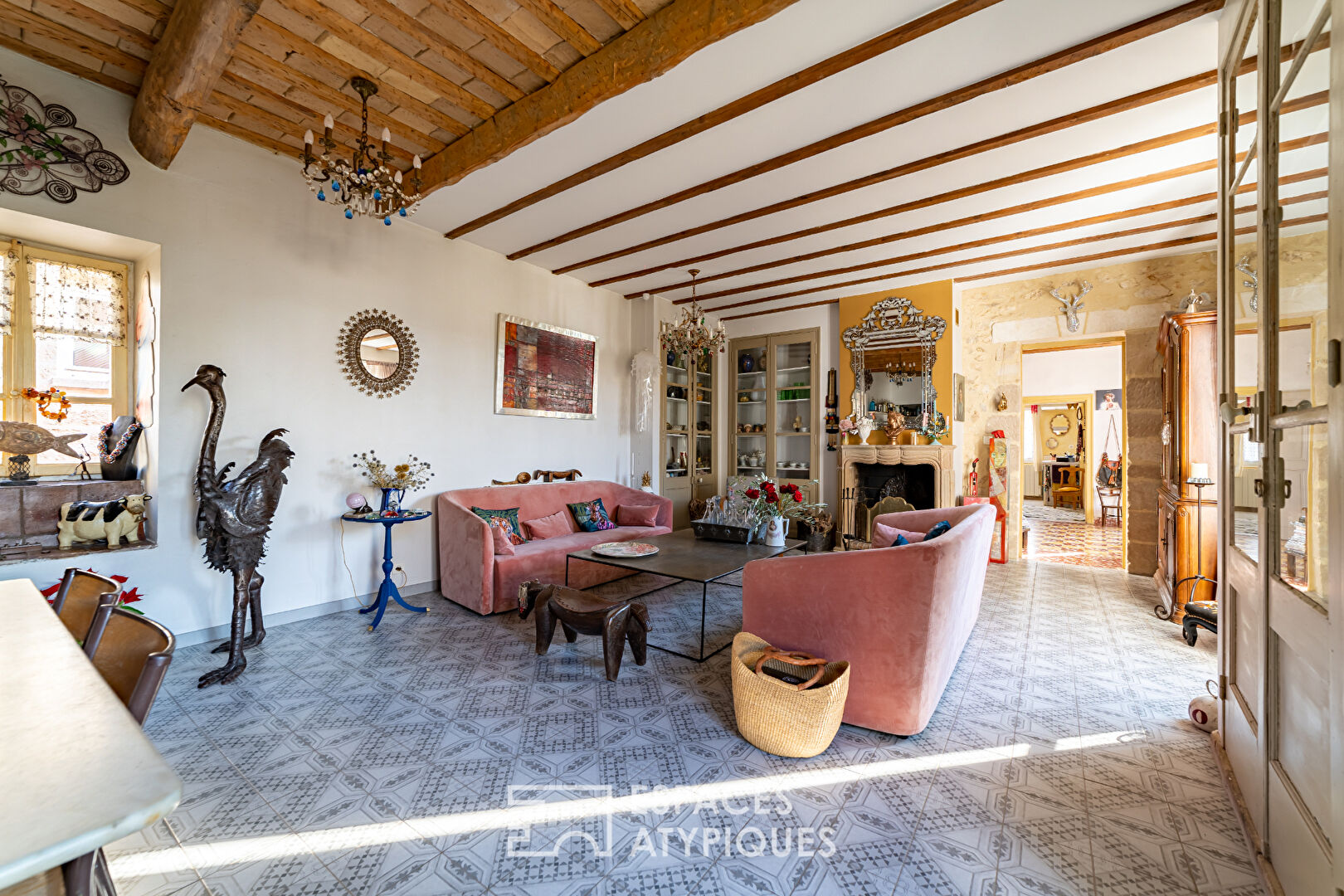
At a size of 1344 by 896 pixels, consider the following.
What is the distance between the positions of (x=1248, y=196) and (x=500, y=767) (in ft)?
11.4

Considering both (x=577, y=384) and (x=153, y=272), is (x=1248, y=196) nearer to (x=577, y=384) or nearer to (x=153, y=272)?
(x=577, y=384)

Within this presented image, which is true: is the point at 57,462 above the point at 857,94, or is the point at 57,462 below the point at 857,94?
below

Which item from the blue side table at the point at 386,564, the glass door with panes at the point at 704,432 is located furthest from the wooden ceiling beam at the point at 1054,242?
the blue side table at the point at 386,564

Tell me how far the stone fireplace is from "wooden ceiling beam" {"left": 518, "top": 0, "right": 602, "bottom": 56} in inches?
190

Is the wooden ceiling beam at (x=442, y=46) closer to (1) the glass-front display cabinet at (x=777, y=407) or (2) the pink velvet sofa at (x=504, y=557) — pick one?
(2) the pink velvet sofa at (x=504, y=557)

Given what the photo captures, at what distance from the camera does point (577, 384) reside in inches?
230

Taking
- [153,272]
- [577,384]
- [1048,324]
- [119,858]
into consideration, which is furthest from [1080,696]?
[153,272]

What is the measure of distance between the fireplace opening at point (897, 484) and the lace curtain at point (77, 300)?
6475 mm

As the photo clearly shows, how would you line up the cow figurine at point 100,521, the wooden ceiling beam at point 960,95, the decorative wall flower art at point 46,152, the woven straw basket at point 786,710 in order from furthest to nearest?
1. the cow figurine at point 100,521
2. the decorative wall flower art at point 46,152
3. the wooden ceiling beam at point 960,95
4. the woven straw basket at point 786,710

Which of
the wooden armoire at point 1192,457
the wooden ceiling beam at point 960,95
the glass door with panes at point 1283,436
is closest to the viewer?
the glass door with panes at point 1283,436

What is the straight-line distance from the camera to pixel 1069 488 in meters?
10.3

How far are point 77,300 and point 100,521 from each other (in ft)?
4.54

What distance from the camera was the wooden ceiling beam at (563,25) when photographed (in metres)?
2.31

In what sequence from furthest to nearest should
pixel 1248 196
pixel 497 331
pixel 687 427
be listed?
pixel 687 427 < pixel 497 331 < pixel 1248 196
